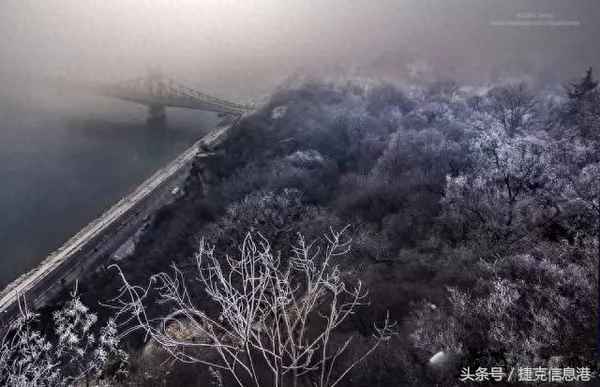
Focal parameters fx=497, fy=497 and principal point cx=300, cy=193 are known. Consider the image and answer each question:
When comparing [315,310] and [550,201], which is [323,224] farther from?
[550,201]

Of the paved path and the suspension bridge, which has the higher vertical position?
the suspension bridge

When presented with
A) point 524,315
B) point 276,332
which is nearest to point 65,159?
point 276,332

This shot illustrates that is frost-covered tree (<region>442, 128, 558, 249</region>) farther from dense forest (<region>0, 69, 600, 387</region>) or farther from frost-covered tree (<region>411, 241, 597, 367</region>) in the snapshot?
frost-covered tree (<region>411, 241, 597, 367</region>)

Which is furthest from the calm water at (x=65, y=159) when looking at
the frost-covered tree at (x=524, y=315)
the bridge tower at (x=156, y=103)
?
the frost-covered tree at (x=524, y=315)

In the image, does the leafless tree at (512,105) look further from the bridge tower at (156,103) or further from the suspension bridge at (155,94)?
the bridge tower at (156,103)

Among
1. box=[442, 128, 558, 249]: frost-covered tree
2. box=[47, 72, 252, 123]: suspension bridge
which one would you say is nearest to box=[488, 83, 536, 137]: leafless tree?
box=[442, 128, 558, 249]: frost-covered tree

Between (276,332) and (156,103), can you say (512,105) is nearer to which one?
(276,332)

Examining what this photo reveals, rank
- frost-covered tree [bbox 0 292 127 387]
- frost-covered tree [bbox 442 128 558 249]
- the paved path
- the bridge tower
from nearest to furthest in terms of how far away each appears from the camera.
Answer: frost-covered tree [bbox 0 292 127 387], frost-covered tree [bbox 442 128 558 249], the paved path, the bridge tower
